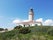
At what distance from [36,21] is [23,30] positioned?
4.90 meters

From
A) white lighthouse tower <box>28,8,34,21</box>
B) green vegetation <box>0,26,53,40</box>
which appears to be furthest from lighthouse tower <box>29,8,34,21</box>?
green vegetation <box>0,26,53,40</box>

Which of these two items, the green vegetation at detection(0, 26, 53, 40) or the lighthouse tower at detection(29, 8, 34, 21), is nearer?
the green vegetation at detection(0, 26, 53, 40)

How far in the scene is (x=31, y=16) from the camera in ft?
86.9

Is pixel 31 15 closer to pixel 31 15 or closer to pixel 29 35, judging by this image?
pixel 31 15

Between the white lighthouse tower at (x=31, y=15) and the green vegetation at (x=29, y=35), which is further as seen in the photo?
the white lighthouse tower at (x=31, y=15)

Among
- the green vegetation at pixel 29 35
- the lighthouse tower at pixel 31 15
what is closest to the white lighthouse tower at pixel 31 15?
the lighthouse tower at pixel 31 15

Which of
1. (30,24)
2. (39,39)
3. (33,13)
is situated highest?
(33,13)

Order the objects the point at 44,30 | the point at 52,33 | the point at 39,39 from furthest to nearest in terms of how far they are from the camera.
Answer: the point at 44,30
the point at 52,33
the point at 39,39

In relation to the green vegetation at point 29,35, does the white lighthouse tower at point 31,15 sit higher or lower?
higher

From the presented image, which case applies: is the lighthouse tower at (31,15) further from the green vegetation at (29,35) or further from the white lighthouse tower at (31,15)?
the green vegetation at (29,35)

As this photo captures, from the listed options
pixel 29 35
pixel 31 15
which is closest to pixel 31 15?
pixel 31 15

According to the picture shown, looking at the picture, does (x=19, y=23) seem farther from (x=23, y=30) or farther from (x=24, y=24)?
(x=23, y=30)

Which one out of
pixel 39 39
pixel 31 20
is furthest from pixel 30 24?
pixel 39 39

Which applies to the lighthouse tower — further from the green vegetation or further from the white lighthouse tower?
the green vegetation
